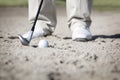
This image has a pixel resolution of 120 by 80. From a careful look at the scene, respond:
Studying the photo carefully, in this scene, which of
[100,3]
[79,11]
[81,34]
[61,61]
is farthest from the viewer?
[100,3]

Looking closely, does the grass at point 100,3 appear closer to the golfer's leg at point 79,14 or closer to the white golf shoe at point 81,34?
the golfer's leg at point 79,14

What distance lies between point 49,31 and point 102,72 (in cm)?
196

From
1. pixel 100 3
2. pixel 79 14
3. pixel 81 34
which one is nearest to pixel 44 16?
pixel 79 14

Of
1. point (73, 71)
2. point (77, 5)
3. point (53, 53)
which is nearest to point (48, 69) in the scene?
point (73, 71)

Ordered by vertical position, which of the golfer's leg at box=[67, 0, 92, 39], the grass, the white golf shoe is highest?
the golfer's leg at box=[67, 0, 92, 39]

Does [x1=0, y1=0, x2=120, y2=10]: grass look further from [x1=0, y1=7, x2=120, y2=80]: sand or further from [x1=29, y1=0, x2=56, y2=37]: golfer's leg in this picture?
[x1=0, y1=7, x2=120, y2=80]: sand

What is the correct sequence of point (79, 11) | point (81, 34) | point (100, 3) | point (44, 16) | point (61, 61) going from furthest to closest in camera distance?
point (100, 3)
point (44, 16)
point (79, 11)
point (81, 34)
point (61, 61)

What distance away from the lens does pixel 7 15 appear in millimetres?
7332

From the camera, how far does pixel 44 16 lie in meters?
4.30

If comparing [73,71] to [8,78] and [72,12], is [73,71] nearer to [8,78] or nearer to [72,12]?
[8,78]

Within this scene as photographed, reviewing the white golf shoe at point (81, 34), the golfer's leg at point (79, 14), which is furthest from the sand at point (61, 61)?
the golfer's leg at point (79, 14)

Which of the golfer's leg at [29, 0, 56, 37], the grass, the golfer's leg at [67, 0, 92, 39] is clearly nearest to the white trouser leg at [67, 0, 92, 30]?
the golfer's leg at [67, 0, 92, 39]

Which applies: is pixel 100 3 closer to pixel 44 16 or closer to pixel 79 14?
pixel 44 16

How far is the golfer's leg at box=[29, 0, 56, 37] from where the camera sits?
419cm
